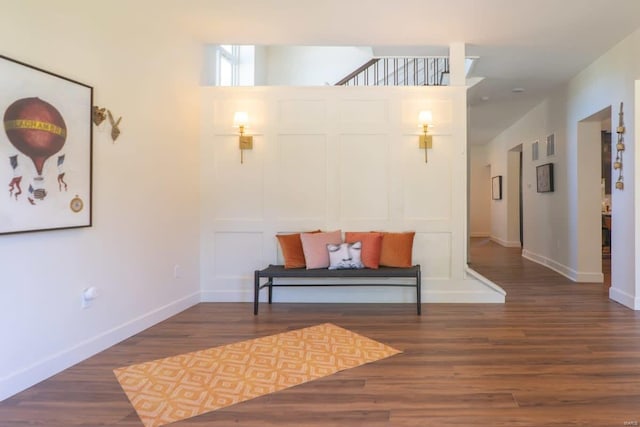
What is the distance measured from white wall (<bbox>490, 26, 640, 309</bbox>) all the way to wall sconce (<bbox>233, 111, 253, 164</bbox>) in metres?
3.95

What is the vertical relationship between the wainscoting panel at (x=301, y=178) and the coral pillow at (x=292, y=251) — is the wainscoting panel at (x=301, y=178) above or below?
above

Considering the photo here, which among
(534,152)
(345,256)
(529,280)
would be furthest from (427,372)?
(534,152)

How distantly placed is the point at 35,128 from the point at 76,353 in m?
1.49

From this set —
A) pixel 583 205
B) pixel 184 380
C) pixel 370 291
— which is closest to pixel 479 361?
pixel 370 291

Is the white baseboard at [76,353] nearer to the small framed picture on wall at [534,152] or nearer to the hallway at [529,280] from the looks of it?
the hallway at [529,280]

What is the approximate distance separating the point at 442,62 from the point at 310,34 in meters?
2.65

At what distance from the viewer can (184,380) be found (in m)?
2.27

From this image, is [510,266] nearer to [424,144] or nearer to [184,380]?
[424,144]

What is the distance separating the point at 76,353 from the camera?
8.36 feet

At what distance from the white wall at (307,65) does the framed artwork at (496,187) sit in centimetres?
506

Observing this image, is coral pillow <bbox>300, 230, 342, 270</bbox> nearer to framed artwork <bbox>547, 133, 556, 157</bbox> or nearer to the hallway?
the hallway

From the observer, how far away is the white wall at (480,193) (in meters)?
11.0

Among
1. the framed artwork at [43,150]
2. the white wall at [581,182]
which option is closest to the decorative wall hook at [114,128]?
the framed artwork at [43,150]

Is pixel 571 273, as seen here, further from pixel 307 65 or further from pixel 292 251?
Answer: pixel 307 65
